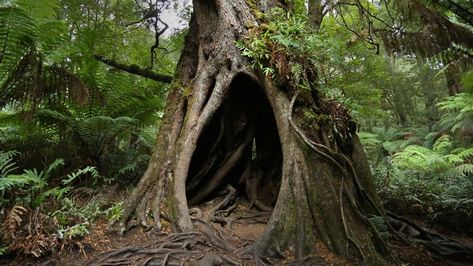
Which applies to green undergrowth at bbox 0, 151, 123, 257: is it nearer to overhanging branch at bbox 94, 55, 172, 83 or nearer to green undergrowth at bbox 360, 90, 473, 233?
overhanging branch at bbox 94, 55, 172, 83

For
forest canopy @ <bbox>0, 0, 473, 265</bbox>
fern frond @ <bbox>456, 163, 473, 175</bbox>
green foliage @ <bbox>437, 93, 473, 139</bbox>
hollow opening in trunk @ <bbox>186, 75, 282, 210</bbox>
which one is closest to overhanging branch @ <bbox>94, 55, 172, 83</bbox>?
forest canopy @ <bbox>0, 0, 473, 265</bbox>

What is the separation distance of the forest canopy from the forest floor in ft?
0.10

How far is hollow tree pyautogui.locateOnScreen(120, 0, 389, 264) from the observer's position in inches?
155

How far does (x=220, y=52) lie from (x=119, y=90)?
2.34 metres

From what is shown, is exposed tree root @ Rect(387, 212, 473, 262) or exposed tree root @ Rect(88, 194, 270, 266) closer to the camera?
exposed tree root @ Rect(88, 194, 270, 266)

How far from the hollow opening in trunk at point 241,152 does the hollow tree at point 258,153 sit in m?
0.02

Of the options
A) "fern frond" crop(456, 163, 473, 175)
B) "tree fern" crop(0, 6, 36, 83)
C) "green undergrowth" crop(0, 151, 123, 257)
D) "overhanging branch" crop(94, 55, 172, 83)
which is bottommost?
"green undergrowth" crop(0, 151, 123, 257)

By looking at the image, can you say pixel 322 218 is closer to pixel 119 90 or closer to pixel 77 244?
pixel 77 244

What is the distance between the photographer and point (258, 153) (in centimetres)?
605

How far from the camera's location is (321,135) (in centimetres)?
462

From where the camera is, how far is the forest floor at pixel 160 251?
340cm

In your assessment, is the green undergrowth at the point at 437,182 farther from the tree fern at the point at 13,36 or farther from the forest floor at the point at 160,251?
the tree fern at the point at 13,36

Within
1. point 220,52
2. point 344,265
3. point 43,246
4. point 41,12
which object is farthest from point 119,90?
point 344,265

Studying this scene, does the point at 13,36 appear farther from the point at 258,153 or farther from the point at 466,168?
the point at 466,168
